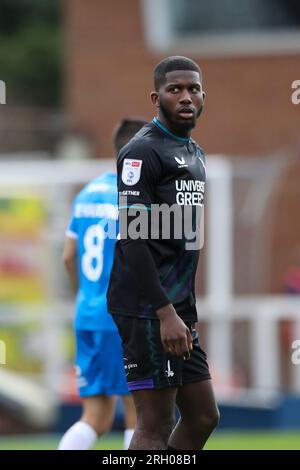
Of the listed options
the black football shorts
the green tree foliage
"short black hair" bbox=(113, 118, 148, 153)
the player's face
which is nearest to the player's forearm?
the black football shorts

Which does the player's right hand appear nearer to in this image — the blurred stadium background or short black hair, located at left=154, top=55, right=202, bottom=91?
short black hair, located at left=154, top=55, right=202, bottom=91

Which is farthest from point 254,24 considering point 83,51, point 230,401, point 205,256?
point 230,401

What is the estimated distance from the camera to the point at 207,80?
19719 millimetres

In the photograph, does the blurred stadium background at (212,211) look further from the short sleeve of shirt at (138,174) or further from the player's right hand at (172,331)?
the short sleeve of shirt at (138,174)

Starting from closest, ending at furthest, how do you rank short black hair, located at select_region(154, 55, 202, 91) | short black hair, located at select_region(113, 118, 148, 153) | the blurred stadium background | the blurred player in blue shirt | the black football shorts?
the black football shorts < short black hair, located at select_region(154, 55, 202, 91) < short black hair, located at select_region(113, 118, 148, 153) < the blurred player in blue shirt < the blurred stadium background

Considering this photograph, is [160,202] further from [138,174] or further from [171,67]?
[171,67]

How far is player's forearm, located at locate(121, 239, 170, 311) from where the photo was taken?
19.2ft

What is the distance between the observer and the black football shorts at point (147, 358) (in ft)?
19.5

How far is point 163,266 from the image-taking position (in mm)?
6055

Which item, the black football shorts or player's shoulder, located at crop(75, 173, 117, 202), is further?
player's shoulder, located at crop(75, 173, 117, 202)

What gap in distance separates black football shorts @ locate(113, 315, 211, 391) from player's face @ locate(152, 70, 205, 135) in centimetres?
98

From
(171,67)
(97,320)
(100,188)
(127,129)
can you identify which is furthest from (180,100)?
(97,320)

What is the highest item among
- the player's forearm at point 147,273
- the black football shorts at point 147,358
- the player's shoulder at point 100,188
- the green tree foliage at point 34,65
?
the green tree foliage at point 34,65

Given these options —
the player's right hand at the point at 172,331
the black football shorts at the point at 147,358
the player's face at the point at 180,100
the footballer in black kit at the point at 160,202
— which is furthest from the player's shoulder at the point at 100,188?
the player's right hand at the point at 172,331
